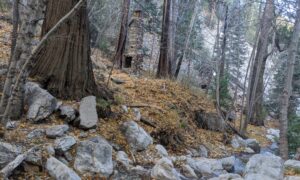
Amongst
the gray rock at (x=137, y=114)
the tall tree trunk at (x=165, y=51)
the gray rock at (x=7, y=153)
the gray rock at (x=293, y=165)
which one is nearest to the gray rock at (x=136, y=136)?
the gray rock at (x=137, y=114)

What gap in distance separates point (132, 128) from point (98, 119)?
2.14 ft

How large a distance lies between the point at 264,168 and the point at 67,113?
3373 millimetres

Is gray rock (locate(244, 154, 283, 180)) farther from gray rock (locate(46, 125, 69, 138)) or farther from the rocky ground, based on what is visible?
gray rock (locate(46, 125, 69, 138))

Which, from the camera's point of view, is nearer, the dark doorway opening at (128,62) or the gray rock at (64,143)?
the gray rock at (64,143)

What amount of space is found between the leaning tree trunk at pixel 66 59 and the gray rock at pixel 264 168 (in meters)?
3.12

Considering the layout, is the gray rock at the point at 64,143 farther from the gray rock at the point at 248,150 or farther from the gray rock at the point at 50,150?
the gray rock at the point at 248,150

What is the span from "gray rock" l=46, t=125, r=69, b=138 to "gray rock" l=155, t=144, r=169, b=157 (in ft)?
6.25

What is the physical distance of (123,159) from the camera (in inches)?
217

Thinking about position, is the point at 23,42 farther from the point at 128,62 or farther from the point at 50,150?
the point at 128,62

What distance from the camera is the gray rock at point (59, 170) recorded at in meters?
4.19

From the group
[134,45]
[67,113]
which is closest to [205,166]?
[67,113]

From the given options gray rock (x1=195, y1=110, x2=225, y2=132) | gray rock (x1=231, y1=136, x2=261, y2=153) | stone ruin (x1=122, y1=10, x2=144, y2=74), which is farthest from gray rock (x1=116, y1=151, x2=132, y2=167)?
stone ruin (x1=122, y1=10, x2=144, y2=74)

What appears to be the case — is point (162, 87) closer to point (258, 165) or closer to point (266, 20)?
point (258, 165)

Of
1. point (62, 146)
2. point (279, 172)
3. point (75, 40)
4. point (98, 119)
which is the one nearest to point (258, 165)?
point (279, 172)
